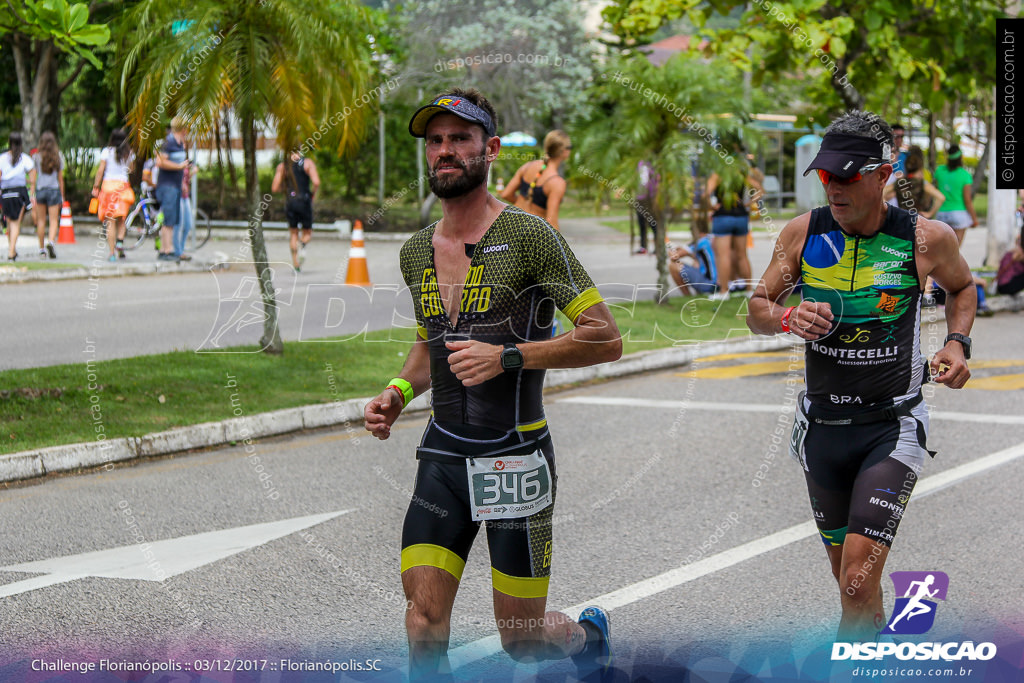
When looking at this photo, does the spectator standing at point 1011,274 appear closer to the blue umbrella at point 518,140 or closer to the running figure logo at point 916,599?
the running figure logo at point 916,599

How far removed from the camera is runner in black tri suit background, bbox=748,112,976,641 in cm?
400

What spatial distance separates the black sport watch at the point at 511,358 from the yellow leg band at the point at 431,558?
580 mm

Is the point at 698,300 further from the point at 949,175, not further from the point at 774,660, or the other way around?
the point at 774,660

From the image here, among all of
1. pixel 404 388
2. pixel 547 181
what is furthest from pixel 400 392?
pixel 547 181

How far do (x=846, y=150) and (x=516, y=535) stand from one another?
5.51ft

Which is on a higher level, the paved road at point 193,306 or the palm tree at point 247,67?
the palm tree at point 247,67

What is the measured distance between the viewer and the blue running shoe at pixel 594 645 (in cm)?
401

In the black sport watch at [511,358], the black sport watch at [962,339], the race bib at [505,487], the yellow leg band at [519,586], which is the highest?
the black sport watch at [511,358]

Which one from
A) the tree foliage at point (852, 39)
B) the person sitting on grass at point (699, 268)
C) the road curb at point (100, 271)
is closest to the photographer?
the tree foliage at point (852, 39)

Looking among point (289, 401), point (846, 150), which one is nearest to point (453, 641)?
point (846, 150)

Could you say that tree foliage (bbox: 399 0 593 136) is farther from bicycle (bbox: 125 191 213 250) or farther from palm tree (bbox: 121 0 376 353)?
palm tree (bbox: 121 0 376 353)

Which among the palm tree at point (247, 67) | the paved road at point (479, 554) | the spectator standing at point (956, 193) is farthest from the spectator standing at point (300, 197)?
the paved road at point (479, 554)

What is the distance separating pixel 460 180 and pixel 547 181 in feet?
27.1

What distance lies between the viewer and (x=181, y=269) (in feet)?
61.3
